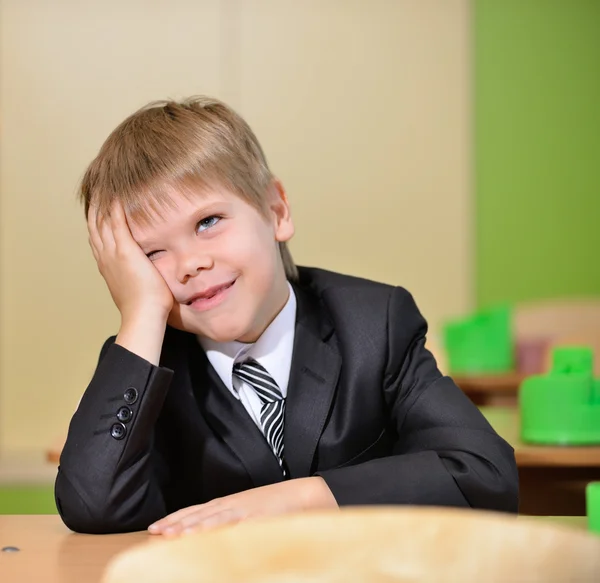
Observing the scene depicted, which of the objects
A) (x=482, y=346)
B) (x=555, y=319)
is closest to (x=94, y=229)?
(x=482, y=346)

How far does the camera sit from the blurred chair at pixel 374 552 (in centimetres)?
58

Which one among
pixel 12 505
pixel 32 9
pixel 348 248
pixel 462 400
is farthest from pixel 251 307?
pixel 32 9

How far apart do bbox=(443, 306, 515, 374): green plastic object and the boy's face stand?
182 centimetres

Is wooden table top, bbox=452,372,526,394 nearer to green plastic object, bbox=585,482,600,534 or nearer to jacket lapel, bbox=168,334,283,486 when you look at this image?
jacket lapel, bbox=168,334,283,486

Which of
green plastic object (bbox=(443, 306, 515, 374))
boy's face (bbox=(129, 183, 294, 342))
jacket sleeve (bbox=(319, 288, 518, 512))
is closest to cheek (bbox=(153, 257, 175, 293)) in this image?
boy's face (bbox=(129, 183, 294, 342))

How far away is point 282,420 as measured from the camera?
1.26 metres

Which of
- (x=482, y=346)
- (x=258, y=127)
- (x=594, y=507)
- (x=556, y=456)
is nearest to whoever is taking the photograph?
(x=594, y=507)

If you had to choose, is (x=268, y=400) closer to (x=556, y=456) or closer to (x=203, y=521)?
(x=203, y=521)

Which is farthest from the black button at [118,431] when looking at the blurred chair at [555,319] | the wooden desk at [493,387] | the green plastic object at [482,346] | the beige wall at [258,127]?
the beige wall at [258,127]

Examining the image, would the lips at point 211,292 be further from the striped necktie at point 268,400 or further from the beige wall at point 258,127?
the beige wall at point 258,127

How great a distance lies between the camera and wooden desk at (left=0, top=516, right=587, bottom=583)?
80cm

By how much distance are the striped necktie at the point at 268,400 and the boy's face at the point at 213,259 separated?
0.05 metres

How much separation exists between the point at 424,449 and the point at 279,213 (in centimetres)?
40

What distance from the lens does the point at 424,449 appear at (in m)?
1.15
